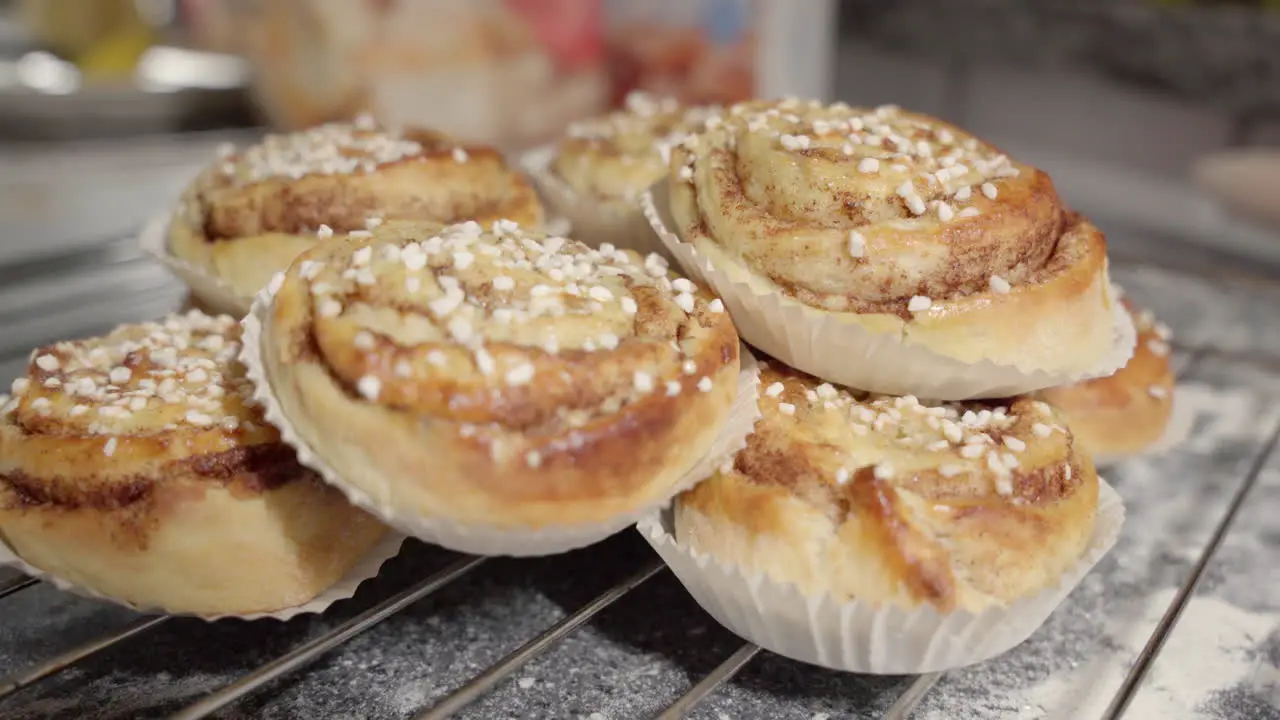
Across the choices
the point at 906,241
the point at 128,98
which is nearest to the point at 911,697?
the point at 906,241

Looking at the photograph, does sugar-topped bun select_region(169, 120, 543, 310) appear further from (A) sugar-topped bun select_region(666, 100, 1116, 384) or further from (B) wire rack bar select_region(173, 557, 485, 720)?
(B) wire rack bar select_region(173, 557, 485, 720)

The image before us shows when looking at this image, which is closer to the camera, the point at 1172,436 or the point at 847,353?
the point at 847,353

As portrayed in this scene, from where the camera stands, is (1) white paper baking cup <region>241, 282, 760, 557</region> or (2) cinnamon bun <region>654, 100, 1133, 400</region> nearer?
(1) white paper baking cup <region>241, 282, 760, 557</region>

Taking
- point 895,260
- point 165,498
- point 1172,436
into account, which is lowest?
point 1172,436

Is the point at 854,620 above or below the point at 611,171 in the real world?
below

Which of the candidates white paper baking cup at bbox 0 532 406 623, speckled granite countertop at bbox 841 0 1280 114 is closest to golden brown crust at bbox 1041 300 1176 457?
white paper baking cup at bbox 0 532 406 623

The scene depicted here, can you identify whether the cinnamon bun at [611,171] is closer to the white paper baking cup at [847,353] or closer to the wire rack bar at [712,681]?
Answer: the white paper baking cup at [847,353]

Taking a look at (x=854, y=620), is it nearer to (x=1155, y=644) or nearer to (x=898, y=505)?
(x=898, y=505)
